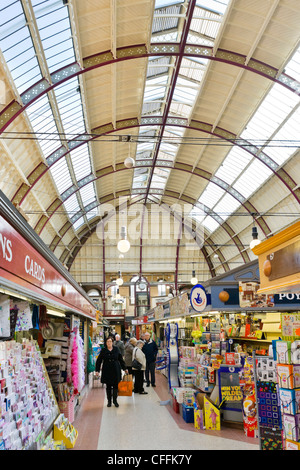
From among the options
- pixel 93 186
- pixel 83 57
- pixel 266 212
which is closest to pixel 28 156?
pixel 83 57

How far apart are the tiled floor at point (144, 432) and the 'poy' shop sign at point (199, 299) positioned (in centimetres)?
198

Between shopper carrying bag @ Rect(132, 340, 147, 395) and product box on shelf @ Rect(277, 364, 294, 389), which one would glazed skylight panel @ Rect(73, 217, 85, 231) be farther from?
product box on shelf @ Rect(277, 364, 294, 389)

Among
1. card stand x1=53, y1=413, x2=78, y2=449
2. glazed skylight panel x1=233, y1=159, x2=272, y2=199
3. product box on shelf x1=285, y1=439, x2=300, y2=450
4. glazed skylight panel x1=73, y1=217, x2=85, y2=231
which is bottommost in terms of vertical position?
card stand x1=53, y1=413, x2=78, y2=449

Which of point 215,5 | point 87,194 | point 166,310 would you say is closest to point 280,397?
point 166,310

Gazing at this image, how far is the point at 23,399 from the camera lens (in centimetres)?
380

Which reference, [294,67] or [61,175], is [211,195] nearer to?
[61,175]

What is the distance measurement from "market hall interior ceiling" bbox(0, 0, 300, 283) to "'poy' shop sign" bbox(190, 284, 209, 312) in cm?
631

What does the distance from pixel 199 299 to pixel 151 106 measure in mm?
13071

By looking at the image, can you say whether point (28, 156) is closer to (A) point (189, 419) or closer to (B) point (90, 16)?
(B) point (90, 16)

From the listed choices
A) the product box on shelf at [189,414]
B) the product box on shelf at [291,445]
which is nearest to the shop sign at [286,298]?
the product box on shelf at [189,414]

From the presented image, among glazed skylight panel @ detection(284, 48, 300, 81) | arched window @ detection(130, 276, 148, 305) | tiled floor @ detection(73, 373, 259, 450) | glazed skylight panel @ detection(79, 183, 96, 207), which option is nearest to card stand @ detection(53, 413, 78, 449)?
tiled floor @ detection(73, 373, 259, 450)

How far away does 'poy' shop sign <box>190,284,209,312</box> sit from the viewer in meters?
7.05

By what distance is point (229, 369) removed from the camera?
21.9 ft

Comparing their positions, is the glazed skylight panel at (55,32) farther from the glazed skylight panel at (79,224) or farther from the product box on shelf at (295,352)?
the glazed skylight panel at (79,224)
